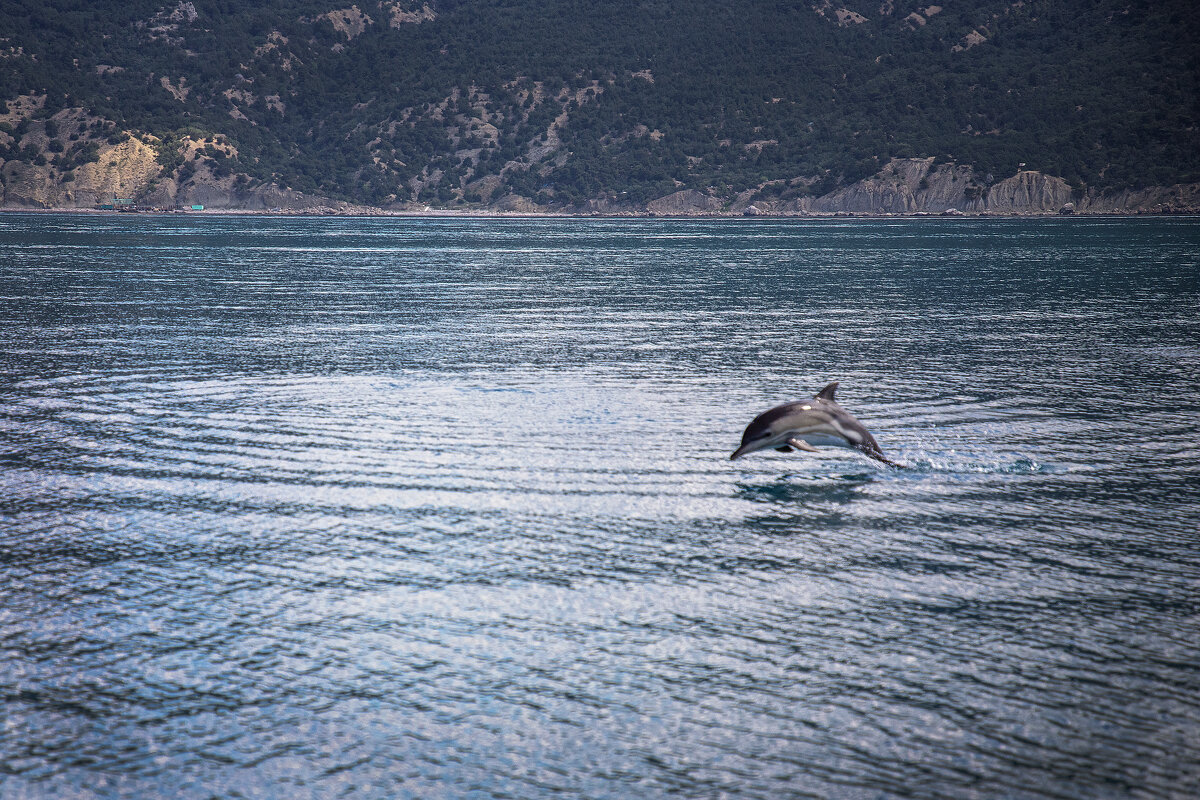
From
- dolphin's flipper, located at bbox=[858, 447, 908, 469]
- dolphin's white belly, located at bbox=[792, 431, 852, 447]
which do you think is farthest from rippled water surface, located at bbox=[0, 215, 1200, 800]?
dolphin's white belly, located at bbox=[792, 431, 852, 447]

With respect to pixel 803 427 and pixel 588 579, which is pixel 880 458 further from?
pixel 588 579

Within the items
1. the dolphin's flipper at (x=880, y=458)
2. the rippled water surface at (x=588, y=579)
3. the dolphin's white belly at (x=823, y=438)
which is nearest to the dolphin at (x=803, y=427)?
the dolphin's white belly at (x=823, y=438)

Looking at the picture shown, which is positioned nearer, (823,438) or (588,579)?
(588,579)

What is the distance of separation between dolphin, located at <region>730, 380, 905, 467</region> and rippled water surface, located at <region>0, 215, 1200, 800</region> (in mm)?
673

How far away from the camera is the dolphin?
1348cm

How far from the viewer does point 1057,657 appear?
862 centimetres

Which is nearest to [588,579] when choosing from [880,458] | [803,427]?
[803,427]

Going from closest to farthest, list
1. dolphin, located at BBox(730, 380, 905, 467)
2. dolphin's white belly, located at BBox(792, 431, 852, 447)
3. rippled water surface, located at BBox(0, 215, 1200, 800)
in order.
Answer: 1. rippled water surface, located at BBox(0, 215, 1200, 800)
2. dolphin, located at BBox(730, 380, 905, 467)
3. dolphin's white belly, located at BBox(792, 431, 852, 447)

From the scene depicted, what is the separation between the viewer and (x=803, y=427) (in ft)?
44.3

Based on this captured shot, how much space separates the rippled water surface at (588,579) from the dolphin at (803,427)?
67 cm

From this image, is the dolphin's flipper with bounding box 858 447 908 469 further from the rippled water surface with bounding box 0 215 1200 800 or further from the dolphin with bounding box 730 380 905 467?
the dolphin with bounding box 730 380 905 467

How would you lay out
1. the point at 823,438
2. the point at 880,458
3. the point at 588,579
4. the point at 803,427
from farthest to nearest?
the point at 880,458
the point at 823,438
the point at 803,427
the point at 588,579

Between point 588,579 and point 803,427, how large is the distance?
Answer: 175 inches

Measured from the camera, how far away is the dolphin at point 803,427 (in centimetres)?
1348
